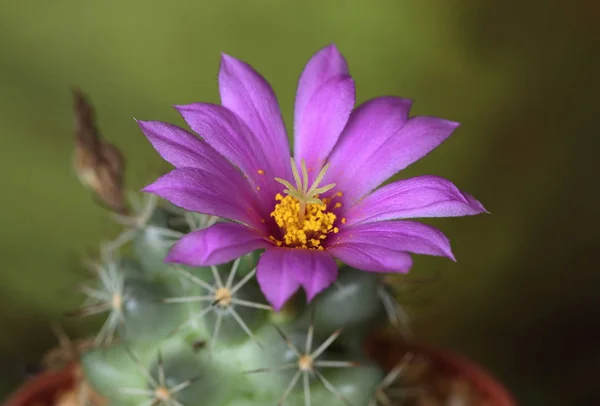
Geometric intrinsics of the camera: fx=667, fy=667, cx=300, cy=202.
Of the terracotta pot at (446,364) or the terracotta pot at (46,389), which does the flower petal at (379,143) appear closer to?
the terracotta pot at (446,364)

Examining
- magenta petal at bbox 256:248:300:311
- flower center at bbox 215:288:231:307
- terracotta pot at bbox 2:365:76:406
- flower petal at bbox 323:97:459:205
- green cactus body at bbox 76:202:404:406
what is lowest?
terracotta pot at bbox 2:365:76:406

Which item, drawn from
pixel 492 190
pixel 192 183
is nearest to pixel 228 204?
pixel 192 183

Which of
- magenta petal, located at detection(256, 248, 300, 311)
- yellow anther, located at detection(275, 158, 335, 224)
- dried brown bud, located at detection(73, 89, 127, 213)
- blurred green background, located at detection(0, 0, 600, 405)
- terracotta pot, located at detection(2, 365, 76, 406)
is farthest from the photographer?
blurred green background, located at detection(0, 0, 600, 405)

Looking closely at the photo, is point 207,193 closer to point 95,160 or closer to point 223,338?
point 223,338

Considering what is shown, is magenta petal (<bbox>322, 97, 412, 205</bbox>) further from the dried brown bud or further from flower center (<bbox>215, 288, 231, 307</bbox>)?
the dried brown bud

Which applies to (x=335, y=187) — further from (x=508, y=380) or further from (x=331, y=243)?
(x=508, y=380)

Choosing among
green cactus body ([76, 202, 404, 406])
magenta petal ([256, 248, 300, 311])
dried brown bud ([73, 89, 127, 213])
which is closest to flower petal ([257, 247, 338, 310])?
magenta petal ([256, 248, 300, 311])
